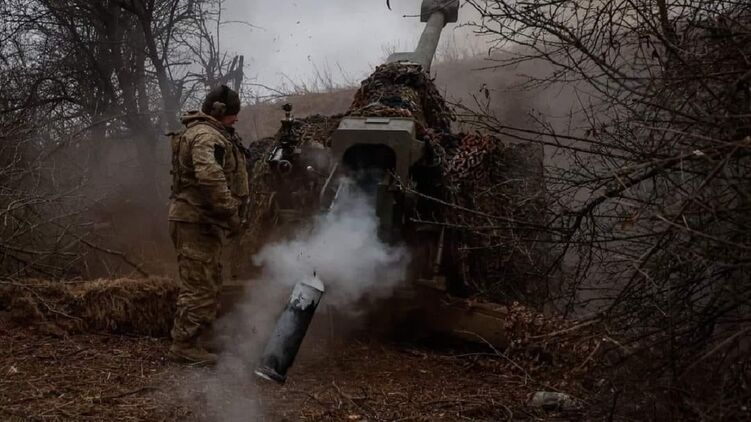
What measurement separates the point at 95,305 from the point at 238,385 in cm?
174

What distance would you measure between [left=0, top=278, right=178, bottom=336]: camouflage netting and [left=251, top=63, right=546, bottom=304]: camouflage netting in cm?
114

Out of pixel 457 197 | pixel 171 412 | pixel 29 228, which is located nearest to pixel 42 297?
pixel 29 228

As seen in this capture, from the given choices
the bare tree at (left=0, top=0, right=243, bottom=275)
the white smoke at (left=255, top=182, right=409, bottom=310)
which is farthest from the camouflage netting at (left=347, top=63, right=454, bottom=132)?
the bare tree at (left=0, top=0, right=243, bottom=275)

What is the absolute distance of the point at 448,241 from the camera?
6.86 metres

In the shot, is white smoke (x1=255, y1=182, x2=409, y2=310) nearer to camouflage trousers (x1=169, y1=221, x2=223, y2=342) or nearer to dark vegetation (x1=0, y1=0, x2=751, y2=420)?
camouflage trousers (x1=169, y1=221, x2=223, y2=342)

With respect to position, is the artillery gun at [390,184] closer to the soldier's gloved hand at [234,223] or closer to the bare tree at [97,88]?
the soldier's gloved hand at [234,223]

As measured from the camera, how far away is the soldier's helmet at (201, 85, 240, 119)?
589cm

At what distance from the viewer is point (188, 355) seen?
18.4ft

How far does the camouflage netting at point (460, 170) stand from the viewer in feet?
22.0

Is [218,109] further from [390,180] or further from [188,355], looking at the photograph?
[188,355]

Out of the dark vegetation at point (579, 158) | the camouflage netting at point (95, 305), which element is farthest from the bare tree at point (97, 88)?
the camouflage netting at point (95, 305)

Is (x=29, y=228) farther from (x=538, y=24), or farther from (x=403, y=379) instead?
(x=538, y=24)

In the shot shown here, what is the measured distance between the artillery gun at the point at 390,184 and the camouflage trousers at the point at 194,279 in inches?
38.6

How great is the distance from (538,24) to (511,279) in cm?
330
